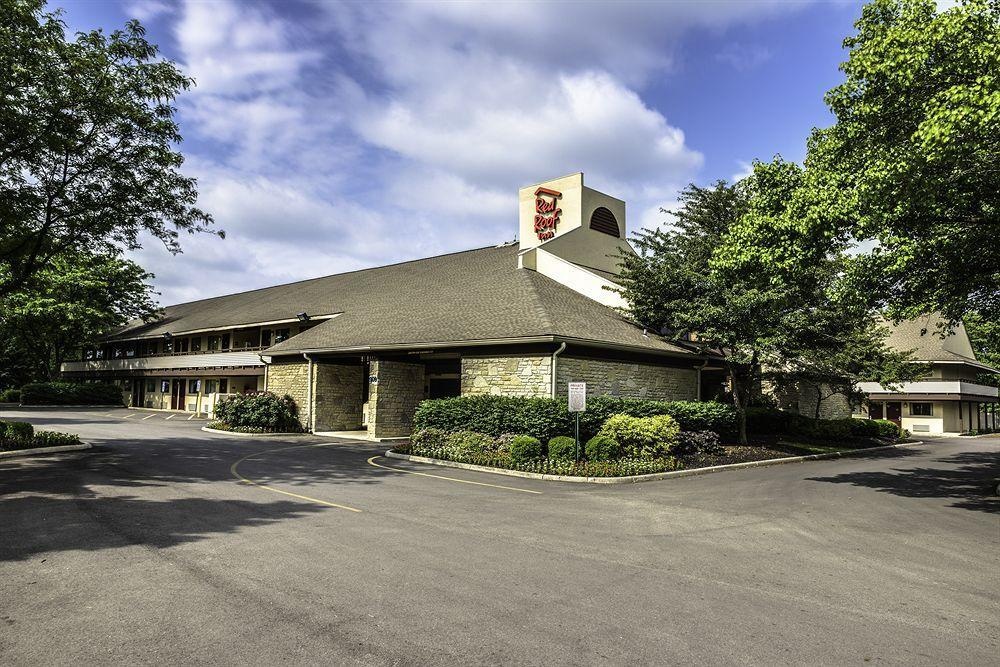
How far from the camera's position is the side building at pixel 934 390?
43.9 meters

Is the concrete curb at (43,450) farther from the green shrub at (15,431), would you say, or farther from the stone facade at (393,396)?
the stone facade at (393,396)

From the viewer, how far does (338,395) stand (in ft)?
93.0

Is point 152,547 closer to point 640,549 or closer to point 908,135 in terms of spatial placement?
point 640,549

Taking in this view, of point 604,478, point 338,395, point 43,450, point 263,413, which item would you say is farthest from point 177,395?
point 604,478

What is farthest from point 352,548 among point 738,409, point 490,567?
point 738,409

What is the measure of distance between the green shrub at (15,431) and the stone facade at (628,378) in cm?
1589

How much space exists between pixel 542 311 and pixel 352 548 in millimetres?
14370

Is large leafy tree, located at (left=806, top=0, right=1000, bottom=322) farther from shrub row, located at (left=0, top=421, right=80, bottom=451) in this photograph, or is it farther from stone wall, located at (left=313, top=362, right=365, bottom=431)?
shrub row, located at (left=0, top=421, right=80, bottom=451)

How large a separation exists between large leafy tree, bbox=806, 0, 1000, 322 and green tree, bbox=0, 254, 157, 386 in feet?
154

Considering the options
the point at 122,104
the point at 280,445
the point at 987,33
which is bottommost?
the point at 280,445

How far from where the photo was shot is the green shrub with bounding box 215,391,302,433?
27109 mm

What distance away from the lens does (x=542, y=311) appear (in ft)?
70.2

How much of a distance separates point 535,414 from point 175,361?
37887 millimetres

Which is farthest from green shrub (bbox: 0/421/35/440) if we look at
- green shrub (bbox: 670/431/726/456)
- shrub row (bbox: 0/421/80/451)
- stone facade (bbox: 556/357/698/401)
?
green shrub (bbox: 670/431/726/456)
